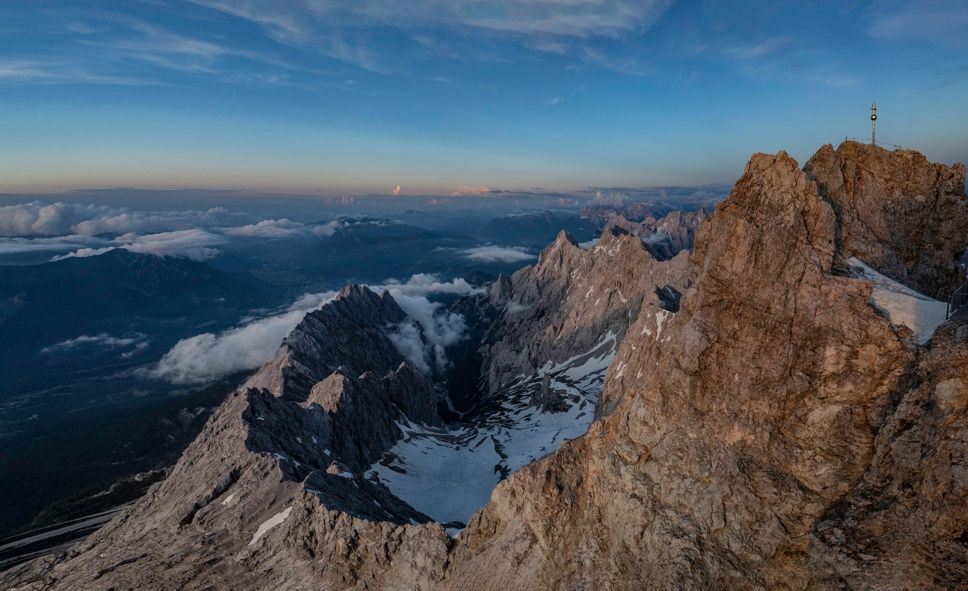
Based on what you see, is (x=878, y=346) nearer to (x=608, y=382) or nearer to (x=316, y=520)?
(x=316, y=520)

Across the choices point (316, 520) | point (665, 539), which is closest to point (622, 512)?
point (665, 539)

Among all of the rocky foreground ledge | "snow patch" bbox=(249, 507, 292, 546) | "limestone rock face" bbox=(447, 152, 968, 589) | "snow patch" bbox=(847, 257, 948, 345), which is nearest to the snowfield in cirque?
"snow patch" bbox=(249, 507, 292, 546)

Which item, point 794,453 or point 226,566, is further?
point 226,566

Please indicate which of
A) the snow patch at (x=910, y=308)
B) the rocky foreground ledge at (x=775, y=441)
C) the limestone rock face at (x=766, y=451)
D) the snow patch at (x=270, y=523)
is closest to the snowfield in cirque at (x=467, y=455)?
the snow patch at (x=270, y=523)

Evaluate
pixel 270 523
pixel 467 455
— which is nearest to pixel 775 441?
pixel 270 523

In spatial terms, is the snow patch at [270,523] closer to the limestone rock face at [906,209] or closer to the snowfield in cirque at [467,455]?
the snowfield in cirque at [467,455]

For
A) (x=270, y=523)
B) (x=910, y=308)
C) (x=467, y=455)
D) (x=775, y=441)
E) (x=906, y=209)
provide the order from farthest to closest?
1. (x=467, y=455)
2. (x=270, y=523)
3. (x=906, y=209)
4. (x=775, y=441)
5. (x=910, y=308)

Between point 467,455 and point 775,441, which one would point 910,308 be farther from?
point 467,455
